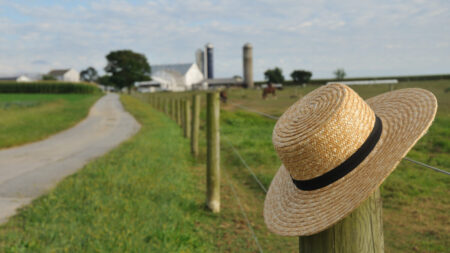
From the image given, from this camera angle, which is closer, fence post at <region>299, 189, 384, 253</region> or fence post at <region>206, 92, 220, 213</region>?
fence post at <region>299, 189, 384, 253</region>

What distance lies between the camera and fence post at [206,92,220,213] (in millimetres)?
5344

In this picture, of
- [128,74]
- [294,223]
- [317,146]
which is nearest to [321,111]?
[317,146]

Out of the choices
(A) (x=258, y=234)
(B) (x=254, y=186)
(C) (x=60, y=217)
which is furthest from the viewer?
(B) (x=254, y=186)

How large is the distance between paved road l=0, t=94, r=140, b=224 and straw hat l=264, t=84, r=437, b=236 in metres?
4.79

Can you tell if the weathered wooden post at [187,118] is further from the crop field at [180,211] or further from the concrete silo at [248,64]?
the concrete silo at [248,64]

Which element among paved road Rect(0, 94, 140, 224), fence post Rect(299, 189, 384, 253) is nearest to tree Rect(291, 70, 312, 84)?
paved road Rect(0, 94, 140, 224)

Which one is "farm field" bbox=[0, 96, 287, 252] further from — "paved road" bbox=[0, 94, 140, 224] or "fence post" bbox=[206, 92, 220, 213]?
"paved road" bbox=[0, 94, 140, 224]

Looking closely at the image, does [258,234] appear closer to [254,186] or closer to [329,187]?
[254,186]

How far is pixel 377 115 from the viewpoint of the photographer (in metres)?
1.78

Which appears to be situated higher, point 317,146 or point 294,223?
point 317,146

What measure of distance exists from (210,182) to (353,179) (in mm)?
3912

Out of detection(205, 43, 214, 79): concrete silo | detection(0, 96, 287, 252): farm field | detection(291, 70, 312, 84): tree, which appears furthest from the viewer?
detection(205, 43, 214, 79): concrete silo

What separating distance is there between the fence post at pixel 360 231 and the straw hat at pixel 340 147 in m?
0.07

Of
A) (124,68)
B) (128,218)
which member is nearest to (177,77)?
(124,68)
